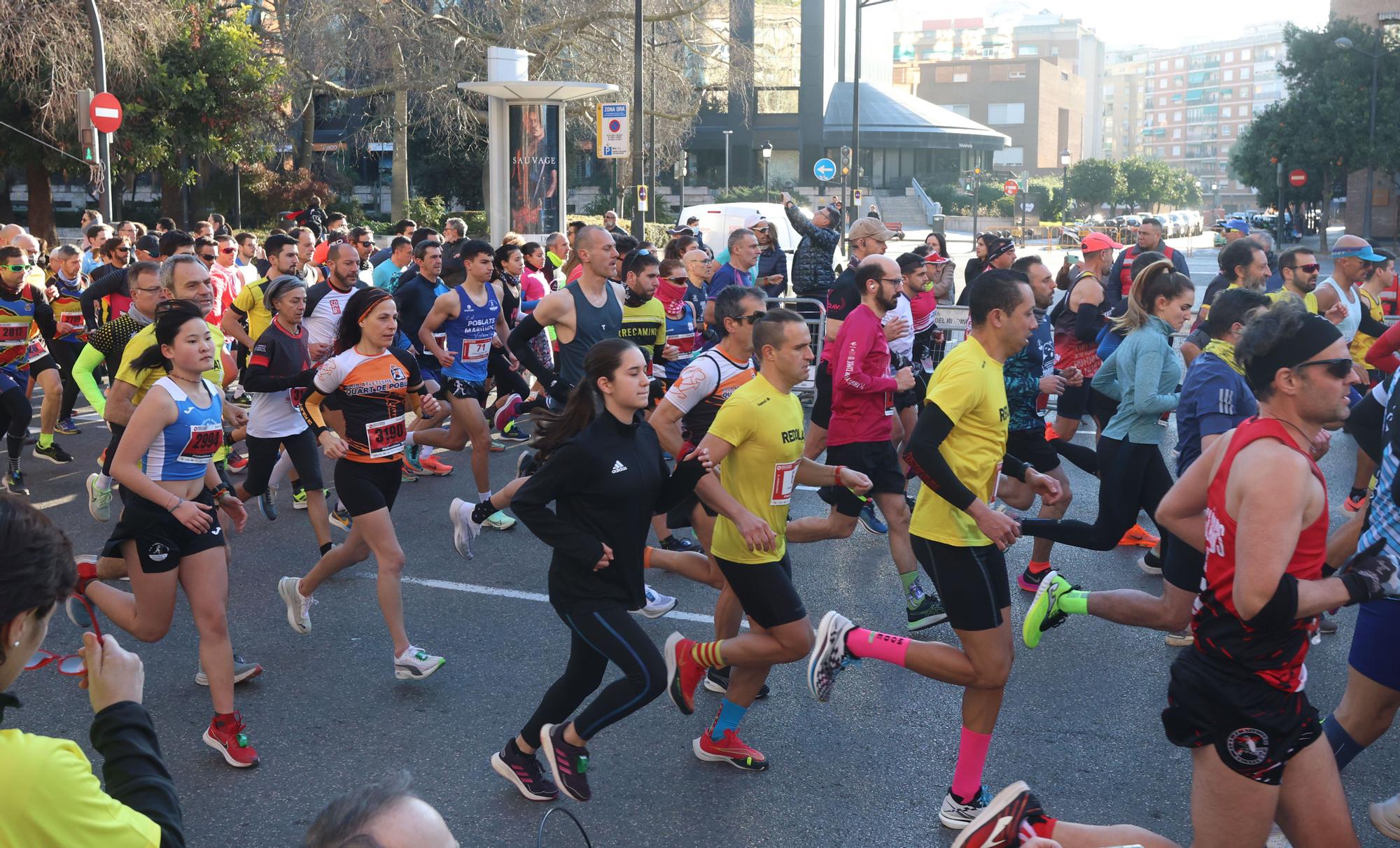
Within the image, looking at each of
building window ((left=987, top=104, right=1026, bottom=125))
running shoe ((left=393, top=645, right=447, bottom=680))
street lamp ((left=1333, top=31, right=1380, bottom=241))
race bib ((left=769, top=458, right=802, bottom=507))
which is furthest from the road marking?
building window ((left=987, top=104, right=1026, bottom=125))

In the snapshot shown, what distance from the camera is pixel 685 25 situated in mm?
36844

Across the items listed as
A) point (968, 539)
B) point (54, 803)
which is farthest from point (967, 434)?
point (54, 803)

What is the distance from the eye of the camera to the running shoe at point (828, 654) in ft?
15.0

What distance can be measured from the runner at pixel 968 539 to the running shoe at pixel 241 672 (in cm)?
276

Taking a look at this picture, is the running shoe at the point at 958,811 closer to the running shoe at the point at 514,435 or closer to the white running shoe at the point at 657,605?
the white running shoe at the point at 657,605

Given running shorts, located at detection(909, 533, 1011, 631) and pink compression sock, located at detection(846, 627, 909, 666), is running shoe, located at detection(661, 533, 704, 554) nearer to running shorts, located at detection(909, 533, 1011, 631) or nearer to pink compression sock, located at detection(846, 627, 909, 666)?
pink compression sock, located at detection(846, 627, 909, 666)

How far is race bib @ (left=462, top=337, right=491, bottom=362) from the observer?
353 inches

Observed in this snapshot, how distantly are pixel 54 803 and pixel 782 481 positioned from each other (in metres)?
3.24

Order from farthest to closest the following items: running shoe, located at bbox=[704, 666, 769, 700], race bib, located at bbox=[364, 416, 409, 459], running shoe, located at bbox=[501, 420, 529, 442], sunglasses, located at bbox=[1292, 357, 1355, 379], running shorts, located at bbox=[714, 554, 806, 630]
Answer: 1. running shoe, located at bbox=[501, 420, 529, 442]
2. race bib, located at bbox=[364, 416, 409, 459]
3. running shoe, located at bbox=[704, 666, 769, 700]
4. running shorts, located at bbox=[714, 554, 806, 630]
5. sunglasses, located at bbox=[1292, 357, 1355, 379]

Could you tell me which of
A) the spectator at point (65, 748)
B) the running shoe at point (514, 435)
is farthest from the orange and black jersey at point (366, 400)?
the running shoe at point (514, 435)

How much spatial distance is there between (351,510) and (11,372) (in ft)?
16.9

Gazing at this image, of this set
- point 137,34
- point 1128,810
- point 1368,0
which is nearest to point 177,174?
point 137,34

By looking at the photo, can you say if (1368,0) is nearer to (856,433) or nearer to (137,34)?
(137,34)

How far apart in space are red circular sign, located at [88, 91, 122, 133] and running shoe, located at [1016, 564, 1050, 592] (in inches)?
610
